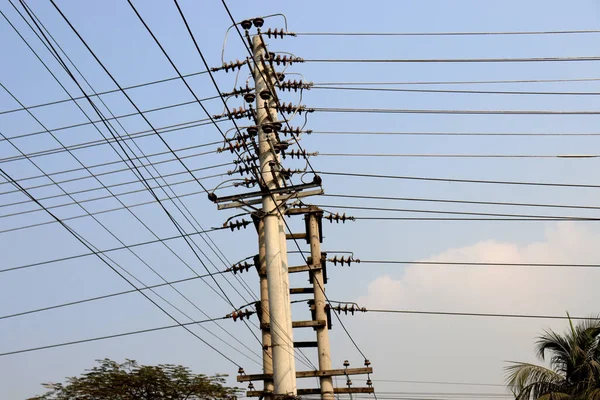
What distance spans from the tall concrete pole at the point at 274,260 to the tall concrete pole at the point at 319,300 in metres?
3.41

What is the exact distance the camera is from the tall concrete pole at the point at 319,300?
66.9 ft

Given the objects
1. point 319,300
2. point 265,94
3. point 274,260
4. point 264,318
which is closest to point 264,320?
point 264,318

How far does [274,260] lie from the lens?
17375 mm

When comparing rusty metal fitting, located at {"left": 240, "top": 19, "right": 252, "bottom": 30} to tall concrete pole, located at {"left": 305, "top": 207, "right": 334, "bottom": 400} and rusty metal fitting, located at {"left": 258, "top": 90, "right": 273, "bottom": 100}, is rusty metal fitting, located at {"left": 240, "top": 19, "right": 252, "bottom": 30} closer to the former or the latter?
rusty metal fitting, located at {"left": 258, "top": 90, "right": 273, "bottom": 100}

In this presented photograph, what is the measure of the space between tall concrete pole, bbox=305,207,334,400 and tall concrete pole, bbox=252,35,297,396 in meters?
3.41

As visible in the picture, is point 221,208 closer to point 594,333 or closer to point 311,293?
point 311,293

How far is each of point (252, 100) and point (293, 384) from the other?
5.90 meters

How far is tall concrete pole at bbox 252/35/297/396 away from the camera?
55.1 ft

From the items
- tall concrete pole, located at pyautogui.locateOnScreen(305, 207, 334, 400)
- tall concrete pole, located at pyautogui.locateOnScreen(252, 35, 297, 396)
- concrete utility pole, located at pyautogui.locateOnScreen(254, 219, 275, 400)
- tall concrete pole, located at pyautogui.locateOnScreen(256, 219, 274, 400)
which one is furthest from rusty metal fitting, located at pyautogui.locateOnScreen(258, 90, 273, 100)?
tall concrete pole, located at pyautogui.locateOnScreen(305, 207, 334, 400)

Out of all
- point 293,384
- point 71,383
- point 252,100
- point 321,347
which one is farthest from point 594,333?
point 71,383

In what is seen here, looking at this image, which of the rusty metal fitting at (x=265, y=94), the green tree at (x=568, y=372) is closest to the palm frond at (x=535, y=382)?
the green tree at (x=568, y=372)

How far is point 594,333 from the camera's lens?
24.0m

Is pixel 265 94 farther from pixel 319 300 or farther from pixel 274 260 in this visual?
pixel 319 300

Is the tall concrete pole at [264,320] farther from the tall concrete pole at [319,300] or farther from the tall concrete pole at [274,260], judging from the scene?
the tall concrete pole at [274,260]
